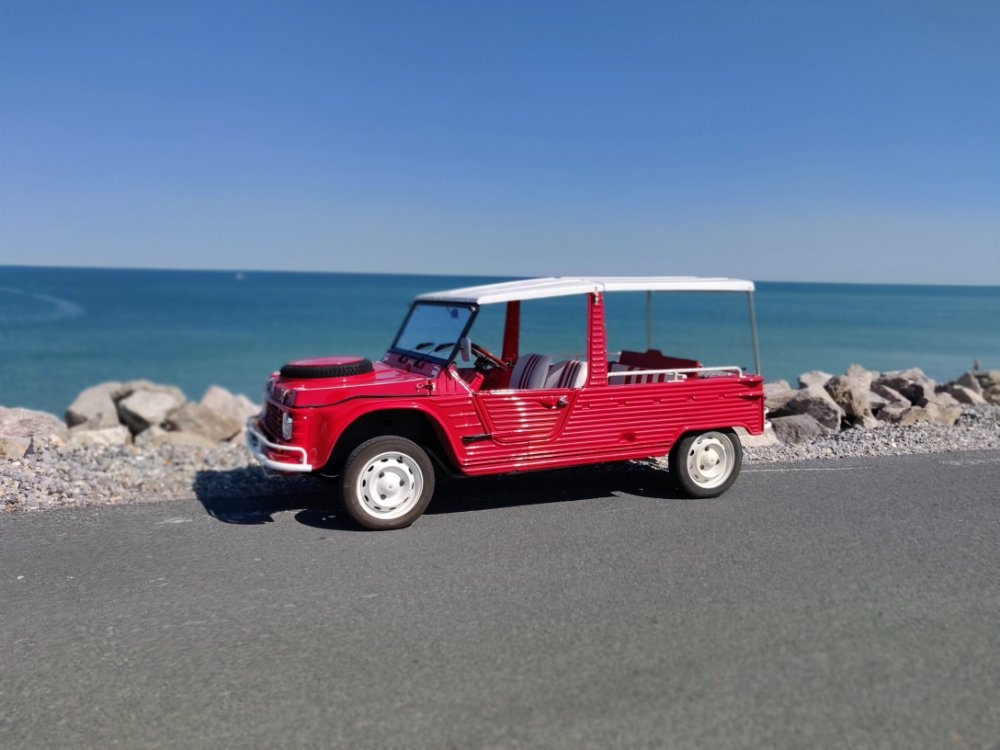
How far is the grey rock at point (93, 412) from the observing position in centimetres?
1714

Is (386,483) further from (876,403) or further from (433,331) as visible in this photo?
(876,403)

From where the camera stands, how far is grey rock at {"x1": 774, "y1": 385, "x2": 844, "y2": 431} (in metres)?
11.3

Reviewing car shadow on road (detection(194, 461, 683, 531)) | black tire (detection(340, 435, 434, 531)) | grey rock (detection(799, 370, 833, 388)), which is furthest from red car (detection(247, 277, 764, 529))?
grey rock (detection(799, 370, 833, 388))

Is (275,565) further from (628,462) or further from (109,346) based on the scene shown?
(109,346)

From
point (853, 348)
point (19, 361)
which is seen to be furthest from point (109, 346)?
point (853, 348)

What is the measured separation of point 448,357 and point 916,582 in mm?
3809

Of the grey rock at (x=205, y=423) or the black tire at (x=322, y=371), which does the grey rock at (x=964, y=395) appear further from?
the grey rock at (x=205, y=423)

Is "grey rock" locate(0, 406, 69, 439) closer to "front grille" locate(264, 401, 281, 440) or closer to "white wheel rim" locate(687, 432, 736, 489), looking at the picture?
"front grille" locate(264, 401, 281, 440)

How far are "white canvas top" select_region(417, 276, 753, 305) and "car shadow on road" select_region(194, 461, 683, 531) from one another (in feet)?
5.95

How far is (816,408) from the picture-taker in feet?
37.7

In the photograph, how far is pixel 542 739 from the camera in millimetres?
3600

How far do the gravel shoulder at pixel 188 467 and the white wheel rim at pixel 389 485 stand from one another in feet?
4.57

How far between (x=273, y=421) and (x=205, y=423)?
887 cm

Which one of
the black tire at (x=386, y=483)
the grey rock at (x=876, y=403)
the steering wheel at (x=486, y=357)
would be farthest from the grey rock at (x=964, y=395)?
the black tire at (x=386, y=483)
